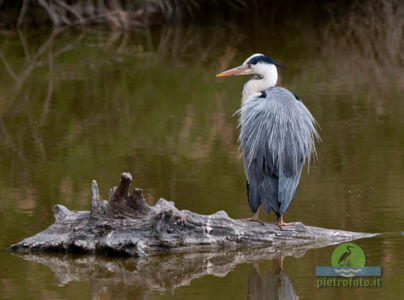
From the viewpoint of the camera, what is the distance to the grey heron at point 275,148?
268 inches

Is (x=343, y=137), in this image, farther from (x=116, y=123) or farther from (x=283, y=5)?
(x=283, y=5)

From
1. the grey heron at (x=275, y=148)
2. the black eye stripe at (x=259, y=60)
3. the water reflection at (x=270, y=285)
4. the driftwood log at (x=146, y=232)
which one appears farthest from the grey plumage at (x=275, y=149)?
the water reflection at (x=270, y=285)

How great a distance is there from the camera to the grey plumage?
22.3 feet

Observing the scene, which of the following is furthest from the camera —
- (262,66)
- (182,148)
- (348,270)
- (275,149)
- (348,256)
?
(182,148)

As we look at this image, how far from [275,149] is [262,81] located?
0.71 m

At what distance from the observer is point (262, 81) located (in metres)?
7.26

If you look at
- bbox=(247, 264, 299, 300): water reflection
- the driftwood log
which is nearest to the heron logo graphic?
the driftwood log

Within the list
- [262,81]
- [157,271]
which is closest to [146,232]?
[157,271]

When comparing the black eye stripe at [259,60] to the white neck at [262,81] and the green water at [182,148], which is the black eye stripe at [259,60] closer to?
the white neck at [262,81]

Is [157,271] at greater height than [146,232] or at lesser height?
lesser

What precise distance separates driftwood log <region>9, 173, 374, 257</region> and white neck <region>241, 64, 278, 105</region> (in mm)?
1182

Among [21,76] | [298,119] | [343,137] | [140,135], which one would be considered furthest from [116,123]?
[298,119]

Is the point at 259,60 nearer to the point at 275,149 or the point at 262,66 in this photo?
the point at 262,66

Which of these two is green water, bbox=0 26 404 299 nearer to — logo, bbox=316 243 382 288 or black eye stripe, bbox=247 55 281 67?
logo, bbox=316 243 382 288
